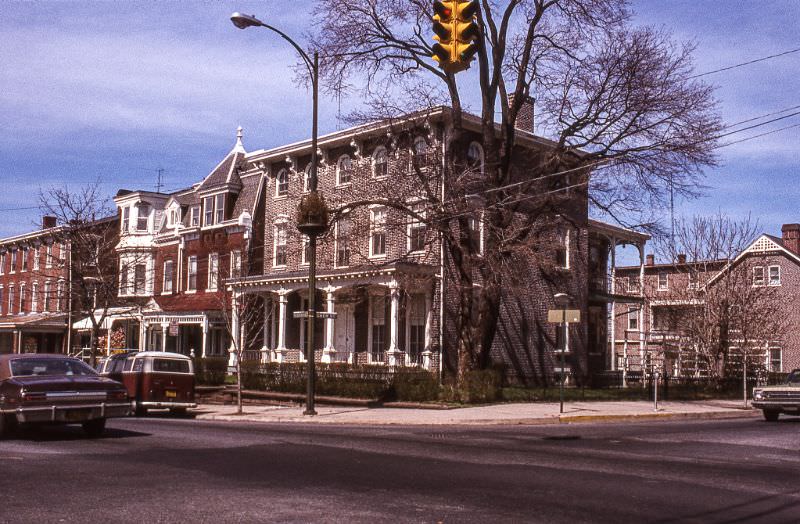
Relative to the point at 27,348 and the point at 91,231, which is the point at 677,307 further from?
the point at 27,348

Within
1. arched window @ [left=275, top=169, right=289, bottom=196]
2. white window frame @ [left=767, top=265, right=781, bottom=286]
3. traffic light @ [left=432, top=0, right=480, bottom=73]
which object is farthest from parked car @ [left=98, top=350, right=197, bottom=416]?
white window frame @ [left=767, top=265, right=781, bottom=286]

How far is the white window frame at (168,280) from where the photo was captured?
153 feet

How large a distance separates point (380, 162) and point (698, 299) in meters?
15.7

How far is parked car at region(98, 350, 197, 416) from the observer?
78.5ft

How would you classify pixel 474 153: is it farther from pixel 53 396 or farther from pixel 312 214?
pixel 53 396

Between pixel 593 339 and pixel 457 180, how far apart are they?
60.5ft

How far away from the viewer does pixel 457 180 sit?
2747cm

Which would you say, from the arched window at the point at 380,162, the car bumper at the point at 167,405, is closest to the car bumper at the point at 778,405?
the car bumper at the point at 167,405

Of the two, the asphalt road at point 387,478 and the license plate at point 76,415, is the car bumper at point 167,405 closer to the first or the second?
the asphalt road at point 387,478

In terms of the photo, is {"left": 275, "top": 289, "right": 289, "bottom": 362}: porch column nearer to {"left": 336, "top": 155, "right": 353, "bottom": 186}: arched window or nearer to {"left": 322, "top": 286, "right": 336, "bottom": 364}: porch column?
{"left": 322, "top": 286, "right": 336, "bottom": 364}: porch column

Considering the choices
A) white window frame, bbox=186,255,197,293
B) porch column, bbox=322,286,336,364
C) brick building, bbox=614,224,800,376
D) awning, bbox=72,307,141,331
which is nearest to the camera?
porch column, bbox=322,286,336,364

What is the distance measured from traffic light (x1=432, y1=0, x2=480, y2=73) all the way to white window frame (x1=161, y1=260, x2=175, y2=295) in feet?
124

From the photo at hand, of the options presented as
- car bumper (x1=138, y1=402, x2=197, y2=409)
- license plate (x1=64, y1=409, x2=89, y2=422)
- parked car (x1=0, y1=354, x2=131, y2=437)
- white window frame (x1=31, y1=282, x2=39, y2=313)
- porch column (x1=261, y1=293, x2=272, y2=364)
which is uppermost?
white window frame (x1=31, y1=282, x2=39, y2=313)

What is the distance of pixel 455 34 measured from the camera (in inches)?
430
